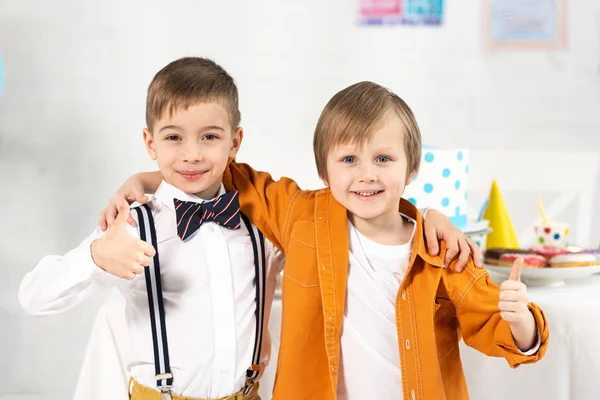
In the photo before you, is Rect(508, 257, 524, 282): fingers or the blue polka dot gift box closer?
Rect(508, 257, 524, 282): fingers

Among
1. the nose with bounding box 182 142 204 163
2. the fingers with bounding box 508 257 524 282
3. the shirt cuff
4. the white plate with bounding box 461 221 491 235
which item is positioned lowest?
the shirt cuff

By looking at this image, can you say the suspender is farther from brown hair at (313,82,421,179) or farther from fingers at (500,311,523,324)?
fingers at (500,311,523,324)

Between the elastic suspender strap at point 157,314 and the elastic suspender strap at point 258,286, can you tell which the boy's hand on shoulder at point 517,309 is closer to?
the elastic suspender strap at point 258,286

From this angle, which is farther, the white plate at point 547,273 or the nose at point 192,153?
the white plate at point 547,273

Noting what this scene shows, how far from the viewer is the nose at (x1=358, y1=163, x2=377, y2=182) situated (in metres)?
1.16

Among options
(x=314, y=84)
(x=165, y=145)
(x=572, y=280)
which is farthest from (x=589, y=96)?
(x=165, y=145)

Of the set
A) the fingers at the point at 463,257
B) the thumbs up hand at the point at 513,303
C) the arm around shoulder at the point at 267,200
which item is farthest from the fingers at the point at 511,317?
the arm around shoulder at the point at 267,200

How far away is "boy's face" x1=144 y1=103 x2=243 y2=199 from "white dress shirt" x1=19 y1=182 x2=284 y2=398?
0.05m

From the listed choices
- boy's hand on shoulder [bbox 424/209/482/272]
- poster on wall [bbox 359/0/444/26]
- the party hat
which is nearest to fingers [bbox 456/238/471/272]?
boy's hand on shoulder [bbox 424/209/482/272]

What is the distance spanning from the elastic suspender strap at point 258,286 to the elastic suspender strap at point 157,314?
14 centimetres

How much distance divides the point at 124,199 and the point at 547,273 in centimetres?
105

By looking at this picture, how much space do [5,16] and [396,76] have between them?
1.65 metres

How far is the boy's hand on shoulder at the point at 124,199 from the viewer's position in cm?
119

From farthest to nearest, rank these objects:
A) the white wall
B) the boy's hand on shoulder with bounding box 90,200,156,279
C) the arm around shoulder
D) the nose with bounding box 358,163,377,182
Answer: the white wall, the arm around shoulder, the nose with bounding box 358,163,377,182, the boy's hand on shoulder with bounding box 90,200,156,279
